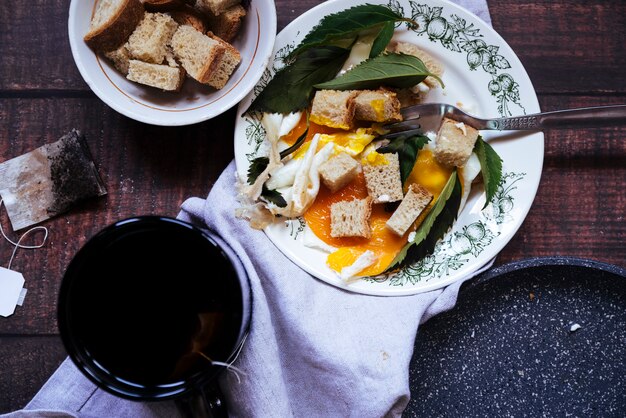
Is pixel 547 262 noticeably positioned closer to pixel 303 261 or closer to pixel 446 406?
pixel 446 406

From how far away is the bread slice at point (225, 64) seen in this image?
142 cm

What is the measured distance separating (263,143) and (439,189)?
1.37 ft

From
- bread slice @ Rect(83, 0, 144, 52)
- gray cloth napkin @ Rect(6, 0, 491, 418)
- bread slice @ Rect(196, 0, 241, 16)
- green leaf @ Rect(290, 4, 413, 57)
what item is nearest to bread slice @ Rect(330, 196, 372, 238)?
gray cloth napkin @ Rect(6, 0, 491, 418)

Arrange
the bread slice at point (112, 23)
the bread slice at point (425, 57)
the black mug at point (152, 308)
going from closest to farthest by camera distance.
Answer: the black mug at point (152, 308) < the bread slice at point (112, 23) < the bread slice at point (425, 57)

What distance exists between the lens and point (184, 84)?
1.50 m

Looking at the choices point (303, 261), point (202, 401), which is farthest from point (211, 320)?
point (303, 261)

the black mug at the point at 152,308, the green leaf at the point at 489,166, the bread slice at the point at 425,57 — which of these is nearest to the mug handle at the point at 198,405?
the black mug at the point at 152,308

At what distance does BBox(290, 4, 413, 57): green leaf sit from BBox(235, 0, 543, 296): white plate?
21 millimetres

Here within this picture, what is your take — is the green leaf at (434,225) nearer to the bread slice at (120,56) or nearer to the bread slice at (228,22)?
the bread slice at (228,22)

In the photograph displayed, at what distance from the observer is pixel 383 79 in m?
1.46

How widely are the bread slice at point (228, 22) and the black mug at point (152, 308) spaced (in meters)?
0.50

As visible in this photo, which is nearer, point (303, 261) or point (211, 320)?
point (211, 320)

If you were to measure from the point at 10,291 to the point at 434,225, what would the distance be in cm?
99

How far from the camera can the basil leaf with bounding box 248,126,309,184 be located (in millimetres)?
1460
